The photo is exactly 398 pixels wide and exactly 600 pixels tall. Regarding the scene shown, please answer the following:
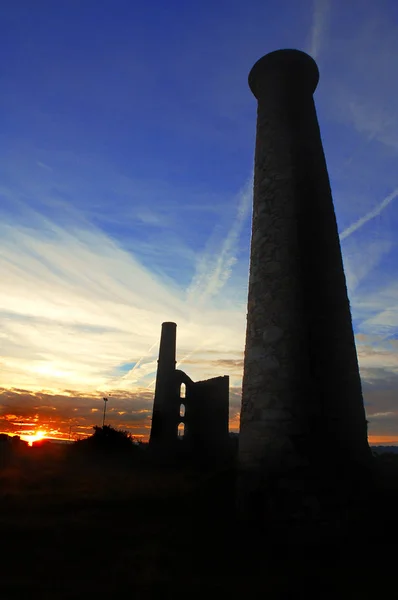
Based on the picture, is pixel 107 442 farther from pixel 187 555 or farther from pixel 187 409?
pixel 187 555

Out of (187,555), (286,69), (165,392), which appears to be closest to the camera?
(187,555)

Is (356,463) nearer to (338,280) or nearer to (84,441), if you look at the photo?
(338,280)

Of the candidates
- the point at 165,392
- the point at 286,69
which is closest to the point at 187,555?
the point at 286,69

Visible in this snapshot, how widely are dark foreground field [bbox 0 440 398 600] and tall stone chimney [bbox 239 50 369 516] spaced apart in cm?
82

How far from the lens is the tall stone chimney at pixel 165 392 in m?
27.7

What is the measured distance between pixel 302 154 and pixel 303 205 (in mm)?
1088

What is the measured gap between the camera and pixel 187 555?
14.9 feet

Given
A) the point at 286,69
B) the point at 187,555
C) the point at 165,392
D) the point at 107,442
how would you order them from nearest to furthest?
the point at 187,555
the point at 286,69
the point at 107,442
the point at 165,392

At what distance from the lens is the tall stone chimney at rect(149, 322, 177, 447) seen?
27.7 meters

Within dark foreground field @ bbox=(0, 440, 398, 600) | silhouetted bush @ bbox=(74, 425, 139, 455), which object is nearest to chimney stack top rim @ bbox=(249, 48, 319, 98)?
dark foreground field @ bbox=(0, 440, 398, 600)

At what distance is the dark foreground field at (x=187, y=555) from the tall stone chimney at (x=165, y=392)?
21.2 m

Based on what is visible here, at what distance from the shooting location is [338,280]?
6719 millimetres

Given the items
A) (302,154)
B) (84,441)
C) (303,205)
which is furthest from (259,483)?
(84,441)

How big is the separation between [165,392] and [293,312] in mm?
24108
